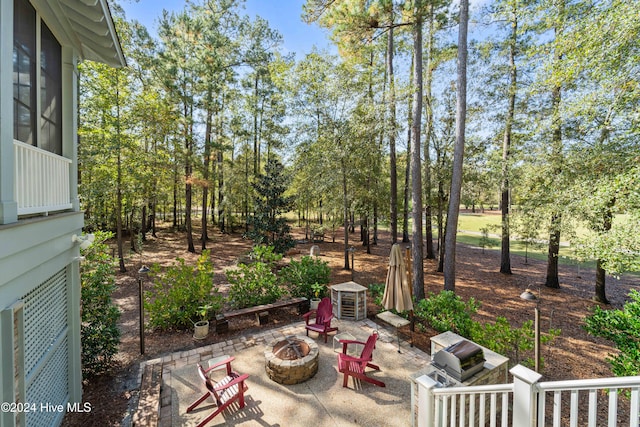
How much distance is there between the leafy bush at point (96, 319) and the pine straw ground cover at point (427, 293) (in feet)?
1.03

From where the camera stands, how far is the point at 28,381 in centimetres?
294

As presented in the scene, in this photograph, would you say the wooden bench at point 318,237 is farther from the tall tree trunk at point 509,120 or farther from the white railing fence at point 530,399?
the white railing fence at point 530,399

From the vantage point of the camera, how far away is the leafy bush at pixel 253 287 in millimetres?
7395

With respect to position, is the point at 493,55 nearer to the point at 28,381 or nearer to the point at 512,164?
the point at 512,164

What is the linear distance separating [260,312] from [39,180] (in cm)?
526

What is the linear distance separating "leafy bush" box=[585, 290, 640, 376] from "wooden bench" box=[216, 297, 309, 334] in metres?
6.08

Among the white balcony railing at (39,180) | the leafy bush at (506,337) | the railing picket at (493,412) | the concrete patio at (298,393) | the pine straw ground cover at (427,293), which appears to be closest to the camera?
the railing picket at (493,412)

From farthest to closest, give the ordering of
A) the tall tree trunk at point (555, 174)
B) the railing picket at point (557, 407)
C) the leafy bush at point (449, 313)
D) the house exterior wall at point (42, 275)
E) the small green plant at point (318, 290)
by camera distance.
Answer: the tall tree trunk at point (555, 174), the small green plant at point (318, 290), the leafy bush at point (449, 313), the house exterior wall at point (42, 275), the railing picket at point (557, 407)

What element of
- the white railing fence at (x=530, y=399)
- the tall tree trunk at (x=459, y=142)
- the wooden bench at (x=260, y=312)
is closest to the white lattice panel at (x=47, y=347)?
the wooden bench at (x=260, y=312)

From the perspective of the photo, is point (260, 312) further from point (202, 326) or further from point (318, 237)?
point (318, 237)

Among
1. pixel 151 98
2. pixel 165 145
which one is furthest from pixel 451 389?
pixel 165 145

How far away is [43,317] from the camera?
3383 mm

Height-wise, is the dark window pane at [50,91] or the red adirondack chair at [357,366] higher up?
the dark window pane at [50,91]

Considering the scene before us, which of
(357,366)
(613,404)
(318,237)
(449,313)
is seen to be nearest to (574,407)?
(613,404)
